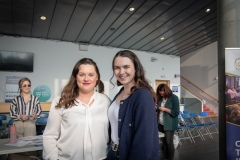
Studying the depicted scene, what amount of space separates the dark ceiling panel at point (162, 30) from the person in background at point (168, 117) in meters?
3.04

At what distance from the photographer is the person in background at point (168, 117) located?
333 centimetres

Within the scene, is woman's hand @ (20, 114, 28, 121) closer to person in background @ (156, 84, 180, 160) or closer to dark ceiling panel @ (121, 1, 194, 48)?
person in background @ (156, 84, 180, 160)

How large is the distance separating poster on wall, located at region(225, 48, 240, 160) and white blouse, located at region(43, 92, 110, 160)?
4.95 feet

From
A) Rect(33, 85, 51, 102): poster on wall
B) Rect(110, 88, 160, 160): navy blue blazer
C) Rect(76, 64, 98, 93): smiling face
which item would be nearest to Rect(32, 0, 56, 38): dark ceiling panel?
Rect(33, 85, 51, 102): poster on wall

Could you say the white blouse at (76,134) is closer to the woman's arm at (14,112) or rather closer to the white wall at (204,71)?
the woman's arm at (14,112)

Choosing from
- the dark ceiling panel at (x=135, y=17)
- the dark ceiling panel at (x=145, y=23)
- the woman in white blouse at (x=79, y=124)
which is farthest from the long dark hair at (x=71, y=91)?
the dark ceiling panel at (x=145, y=23)

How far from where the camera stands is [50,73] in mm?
7184

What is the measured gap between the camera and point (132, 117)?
4.44ft

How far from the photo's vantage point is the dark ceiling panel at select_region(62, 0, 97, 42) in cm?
484

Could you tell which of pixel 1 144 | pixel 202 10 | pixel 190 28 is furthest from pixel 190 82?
pixel 1 144

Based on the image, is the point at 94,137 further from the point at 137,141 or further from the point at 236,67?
the point at 236,67

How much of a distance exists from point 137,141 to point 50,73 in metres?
6.56

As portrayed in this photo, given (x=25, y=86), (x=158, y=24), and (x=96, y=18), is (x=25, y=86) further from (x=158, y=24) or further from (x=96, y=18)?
(x=158, y=24)

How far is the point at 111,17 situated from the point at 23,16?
2.46m
